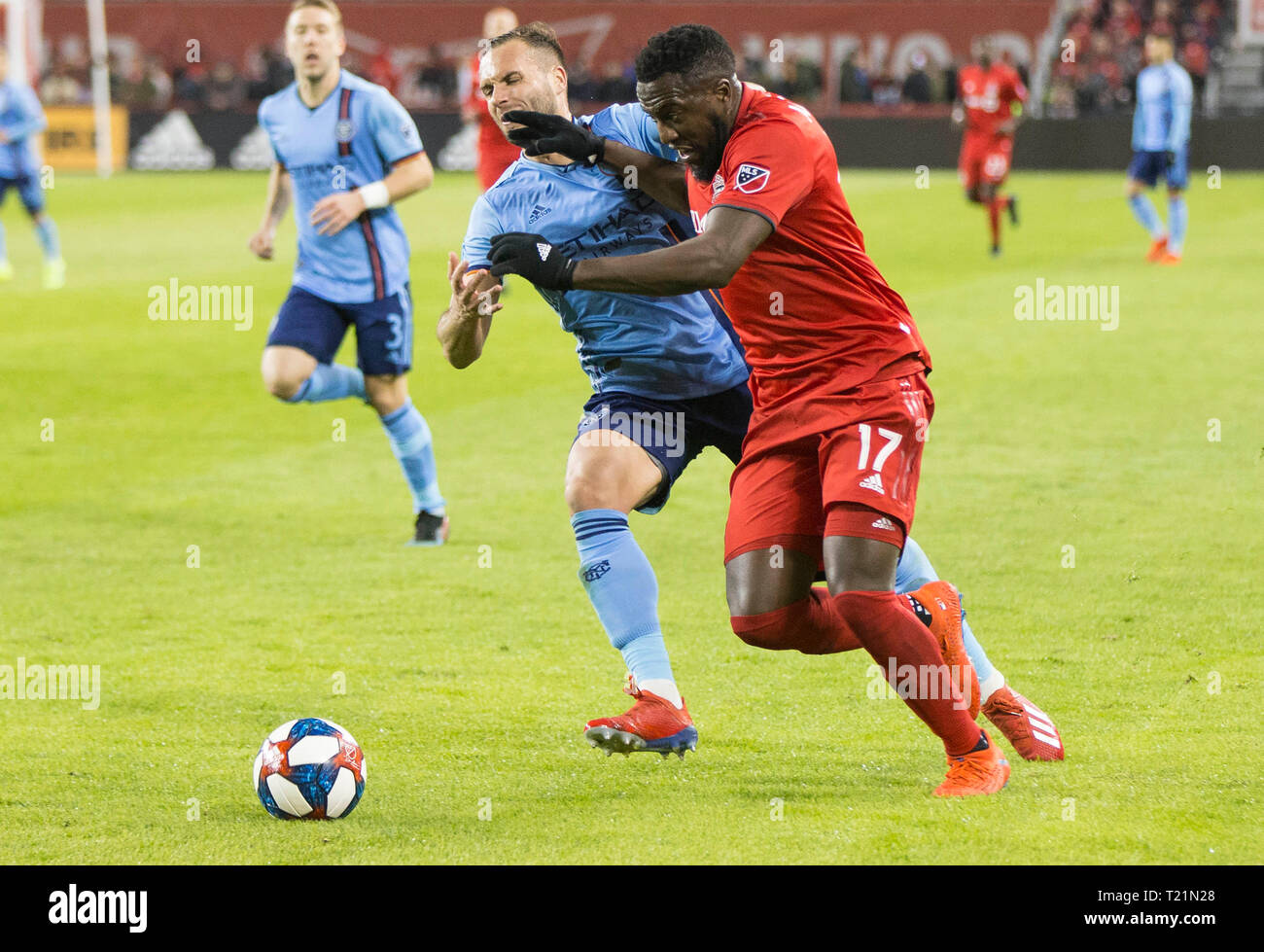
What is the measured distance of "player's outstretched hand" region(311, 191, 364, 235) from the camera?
8.00 meters

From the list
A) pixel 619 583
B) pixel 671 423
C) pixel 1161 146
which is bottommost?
pixel 619 583

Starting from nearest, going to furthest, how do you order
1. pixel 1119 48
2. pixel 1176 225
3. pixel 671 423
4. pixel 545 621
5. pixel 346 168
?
1. pixel 671 423
2. pixel 545 621
3. pixel 346 168
4. pixel 1176 225
5. pixel 1119 48

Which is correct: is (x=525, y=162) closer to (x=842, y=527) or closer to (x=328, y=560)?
(x=842, y=527)

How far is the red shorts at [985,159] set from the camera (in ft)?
66.5

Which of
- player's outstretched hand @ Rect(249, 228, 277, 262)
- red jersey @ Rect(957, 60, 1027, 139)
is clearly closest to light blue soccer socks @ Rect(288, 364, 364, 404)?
player's outstretched hand @ Rect(249, 228, 277, 262)

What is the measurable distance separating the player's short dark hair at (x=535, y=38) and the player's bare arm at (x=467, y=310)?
705mm

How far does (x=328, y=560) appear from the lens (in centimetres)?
776

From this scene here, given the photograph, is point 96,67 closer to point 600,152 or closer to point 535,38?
point 535,38

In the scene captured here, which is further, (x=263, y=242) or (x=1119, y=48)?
(x=1119, y=48)

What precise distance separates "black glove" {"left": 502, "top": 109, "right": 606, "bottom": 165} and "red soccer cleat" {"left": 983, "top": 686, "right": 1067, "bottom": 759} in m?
1.99

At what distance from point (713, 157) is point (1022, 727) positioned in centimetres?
182

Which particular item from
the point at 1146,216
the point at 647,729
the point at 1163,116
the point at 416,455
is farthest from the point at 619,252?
the point at 1163,116

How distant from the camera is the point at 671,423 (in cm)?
531

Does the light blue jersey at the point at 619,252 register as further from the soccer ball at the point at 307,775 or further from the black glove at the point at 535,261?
the soccer ball at the point at 307,775
